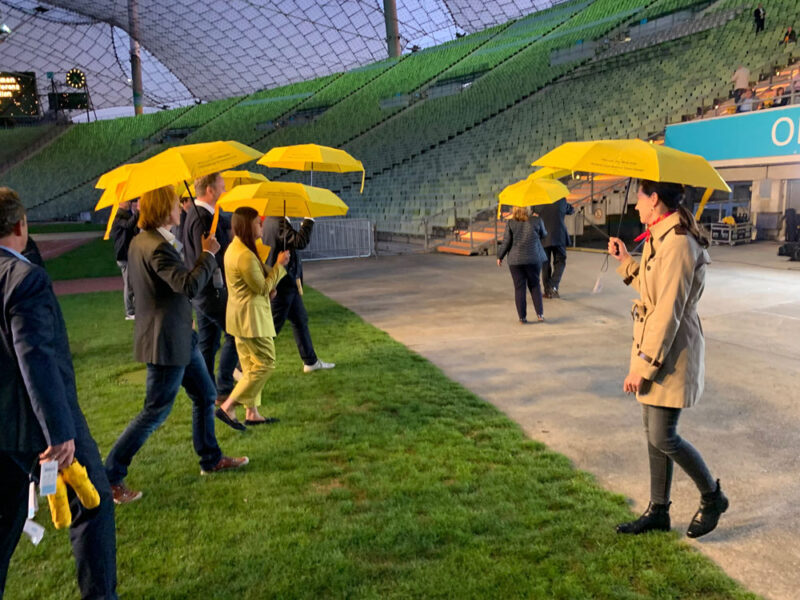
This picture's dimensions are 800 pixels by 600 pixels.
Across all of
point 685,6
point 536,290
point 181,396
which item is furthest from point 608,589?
point 685,6

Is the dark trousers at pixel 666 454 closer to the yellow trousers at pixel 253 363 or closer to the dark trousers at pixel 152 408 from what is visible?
the dark trousers at pixel 152 408

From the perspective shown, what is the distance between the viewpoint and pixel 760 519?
3.39 m

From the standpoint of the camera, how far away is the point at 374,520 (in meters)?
3.48

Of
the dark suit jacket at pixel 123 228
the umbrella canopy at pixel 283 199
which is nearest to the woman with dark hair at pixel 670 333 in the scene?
the umbrella canopy at pixel 283 199

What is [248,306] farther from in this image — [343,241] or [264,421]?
[343,241]

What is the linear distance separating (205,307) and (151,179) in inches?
73.6

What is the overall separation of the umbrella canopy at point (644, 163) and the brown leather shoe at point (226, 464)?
2.90m

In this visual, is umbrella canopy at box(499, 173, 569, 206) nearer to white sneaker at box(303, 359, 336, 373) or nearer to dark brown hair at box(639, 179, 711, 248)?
white sneaker at box(303, 359, 336, 373)

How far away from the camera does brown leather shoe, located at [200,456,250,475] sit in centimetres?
416

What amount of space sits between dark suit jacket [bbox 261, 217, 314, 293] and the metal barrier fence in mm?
11824

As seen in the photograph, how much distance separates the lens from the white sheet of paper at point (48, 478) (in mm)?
2150

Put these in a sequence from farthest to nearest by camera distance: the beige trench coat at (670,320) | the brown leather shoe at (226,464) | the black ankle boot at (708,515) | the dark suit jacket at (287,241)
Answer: the dark suit jacket at (287,241) < the brown leather shoe at (226,464) < the black ankle boot at (708,515) < the beige trench coat at (670,320)

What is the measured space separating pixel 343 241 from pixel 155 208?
49.7 feet

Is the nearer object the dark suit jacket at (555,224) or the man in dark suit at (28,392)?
the man in dark suit at (28,392)
